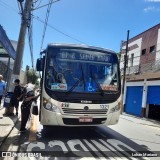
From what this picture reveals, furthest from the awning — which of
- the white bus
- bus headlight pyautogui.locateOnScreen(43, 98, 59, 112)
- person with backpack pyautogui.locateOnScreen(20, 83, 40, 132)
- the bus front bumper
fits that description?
the bus front bumper

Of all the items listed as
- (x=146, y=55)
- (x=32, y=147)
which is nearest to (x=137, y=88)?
(x=146, y=55)

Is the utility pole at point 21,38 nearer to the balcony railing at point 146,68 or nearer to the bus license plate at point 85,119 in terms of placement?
the bus license plate at point 85,119

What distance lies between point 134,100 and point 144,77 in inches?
132

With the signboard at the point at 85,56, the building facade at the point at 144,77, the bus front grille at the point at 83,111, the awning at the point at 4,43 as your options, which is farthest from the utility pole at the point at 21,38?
the building facade at the point at 144,77

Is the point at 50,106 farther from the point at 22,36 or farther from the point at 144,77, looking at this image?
the point at 144,77

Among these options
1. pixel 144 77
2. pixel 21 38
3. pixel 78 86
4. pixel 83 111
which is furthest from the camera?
pixel 144 77

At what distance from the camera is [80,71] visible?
8695 millimetres

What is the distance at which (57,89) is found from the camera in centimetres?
830

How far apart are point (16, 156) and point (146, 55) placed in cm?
2229

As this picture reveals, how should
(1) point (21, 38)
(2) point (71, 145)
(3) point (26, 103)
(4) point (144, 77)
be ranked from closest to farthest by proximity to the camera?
1. (2) point (71, 145)
2. (3) point (26, 103)
3. (1) point (21, 38)
4. (4) point (144, 77)

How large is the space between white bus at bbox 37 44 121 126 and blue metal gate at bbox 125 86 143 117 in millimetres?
16321

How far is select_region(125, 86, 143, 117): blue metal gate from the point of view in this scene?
2506 cm

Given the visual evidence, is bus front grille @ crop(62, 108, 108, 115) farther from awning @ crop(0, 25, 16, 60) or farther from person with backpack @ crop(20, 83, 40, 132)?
awning @ crop(0, 25, 16, 60)

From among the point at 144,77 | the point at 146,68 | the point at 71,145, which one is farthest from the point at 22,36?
the point at 146,68
